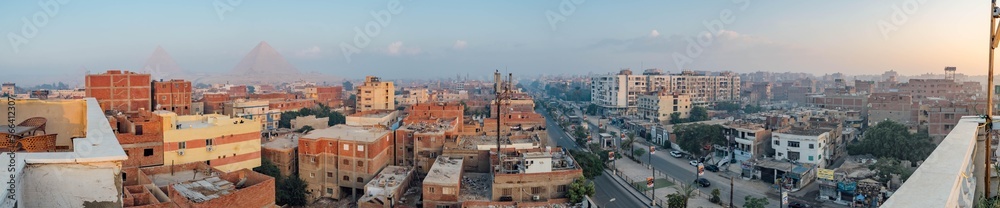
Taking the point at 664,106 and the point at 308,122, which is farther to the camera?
the point at 664,106

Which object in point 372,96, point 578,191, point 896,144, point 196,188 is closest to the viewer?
point 196,188

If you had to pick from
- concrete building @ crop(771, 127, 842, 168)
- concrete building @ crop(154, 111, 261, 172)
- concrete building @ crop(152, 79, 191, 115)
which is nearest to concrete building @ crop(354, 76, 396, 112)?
concrete building @ crop(152, 79, 191, 115)

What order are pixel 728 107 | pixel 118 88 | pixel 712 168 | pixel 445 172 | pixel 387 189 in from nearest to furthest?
1. pixel 387 189
2. pixel 445 172
3. pixel 712 168
4. pixel 118 88
5. pixel 728 107

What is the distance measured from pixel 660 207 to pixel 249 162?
11387mm

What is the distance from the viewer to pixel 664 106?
112 feet

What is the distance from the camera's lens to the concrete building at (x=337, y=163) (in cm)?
1577

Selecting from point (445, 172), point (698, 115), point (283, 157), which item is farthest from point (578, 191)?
point (698, 115)

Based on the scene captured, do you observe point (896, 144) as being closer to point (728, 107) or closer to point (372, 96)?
point (728, 107)

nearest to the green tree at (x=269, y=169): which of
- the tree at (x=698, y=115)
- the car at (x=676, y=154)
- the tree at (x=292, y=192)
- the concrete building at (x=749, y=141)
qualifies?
the tree at (x=292, y=192)

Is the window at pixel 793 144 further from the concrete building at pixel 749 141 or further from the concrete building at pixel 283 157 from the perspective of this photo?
the concrete building at pixel 283 157

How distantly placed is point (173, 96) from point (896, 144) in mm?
29240

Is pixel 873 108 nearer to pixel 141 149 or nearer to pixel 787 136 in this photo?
pixel 787 136

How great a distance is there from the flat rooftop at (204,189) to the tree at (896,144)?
65.1 ft

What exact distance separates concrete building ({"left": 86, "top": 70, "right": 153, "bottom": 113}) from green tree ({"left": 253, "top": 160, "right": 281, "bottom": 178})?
9169 millimetres
